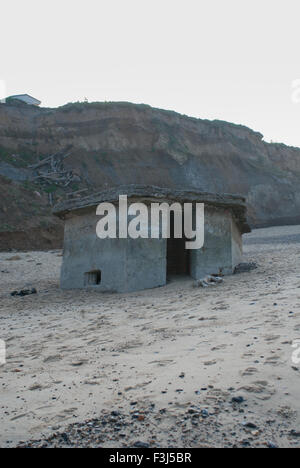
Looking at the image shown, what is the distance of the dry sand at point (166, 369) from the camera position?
225 centimetres

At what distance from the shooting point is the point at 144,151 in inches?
1169

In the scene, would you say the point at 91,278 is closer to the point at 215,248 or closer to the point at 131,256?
the point at 131,256

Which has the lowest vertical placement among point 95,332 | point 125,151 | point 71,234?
point 95,332

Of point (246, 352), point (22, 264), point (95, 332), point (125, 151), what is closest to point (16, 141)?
point (125, 151)

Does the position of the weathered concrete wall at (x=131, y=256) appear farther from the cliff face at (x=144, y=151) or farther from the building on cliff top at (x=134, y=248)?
the cliff face at (x=144, y=151)

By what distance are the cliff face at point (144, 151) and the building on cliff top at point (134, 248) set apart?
17588 millimetres

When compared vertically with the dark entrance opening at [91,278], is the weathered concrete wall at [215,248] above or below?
above

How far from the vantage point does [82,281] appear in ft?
29.1

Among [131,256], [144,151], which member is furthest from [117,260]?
[144,151]

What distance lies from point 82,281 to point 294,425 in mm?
7076

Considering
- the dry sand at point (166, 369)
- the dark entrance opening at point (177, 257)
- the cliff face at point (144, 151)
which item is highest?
the cliff face at point (144, 151)

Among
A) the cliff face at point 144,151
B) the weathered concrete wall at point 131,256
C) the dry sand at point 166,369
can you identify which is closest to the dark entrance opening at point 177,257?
the weathered concrete wall at point 131,256

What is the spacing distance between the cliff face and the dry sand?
21799 mm
